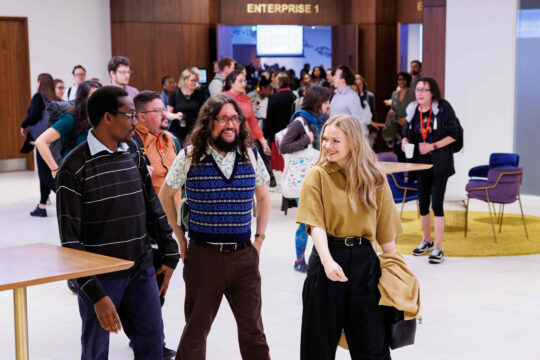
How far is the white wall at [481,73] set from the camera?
1103 cm

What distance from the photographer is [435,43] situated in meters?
11.9

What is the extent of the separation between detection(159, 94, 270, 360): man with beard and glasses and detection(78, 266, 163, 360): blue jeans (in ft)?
0.87

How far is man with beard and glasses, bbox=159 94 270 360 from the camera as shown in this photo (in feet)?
13.0

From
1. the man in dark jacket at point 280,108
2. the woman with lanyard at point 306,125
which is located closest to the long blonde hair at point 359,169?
the woman with lanyard at point 306,125

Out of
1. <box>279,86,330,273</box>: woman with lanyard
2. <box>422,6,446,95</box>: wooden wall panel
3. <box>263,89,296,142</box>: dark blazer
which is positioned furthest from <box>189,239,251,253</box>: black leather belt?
<box>422,6,446,95</box>: wooden wall panel

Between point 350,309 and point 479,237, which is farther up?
point 350,309

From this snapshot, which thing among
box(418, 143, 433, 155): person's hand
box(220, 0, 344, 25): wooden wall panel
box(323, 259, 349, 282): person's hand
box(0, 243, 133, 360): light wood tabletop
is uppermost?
box(220, 0, 344, 25): wooden wall panel

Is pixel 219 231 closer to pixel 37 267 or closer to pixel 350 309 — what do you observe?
pixel 350 309

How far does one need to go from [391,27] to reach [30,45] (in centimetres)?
736

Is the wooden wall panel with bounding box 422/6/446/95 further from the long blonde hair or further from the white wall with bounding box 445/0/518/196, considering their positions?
the long blonde hair

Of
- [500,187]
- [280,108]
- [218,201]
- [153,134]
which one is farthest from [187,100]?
[218,201]

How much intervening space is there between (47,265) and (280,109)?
841cm

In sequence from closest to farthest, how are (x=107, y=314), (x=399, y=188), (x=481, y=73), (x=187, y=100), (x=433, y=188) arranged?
1. (x=107, y=314)
2. (x=433, y=188)
3. (x=399, y=188)
4. (x=187, y=100)
5. (x=481, y=73)

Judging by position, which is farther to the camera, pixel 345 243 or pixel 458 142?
pixel 458 142
